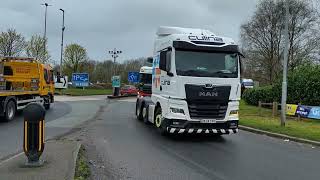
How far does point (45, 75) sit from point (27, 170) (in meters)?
19.1

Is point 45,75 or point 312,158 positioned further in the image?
point 45,75

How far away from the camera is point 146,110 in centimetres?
1853

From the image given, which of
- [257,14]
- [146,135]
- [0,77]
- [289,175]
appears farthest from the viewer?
[257,14]

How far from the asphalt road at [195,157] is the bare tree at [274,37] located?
42.9 metres

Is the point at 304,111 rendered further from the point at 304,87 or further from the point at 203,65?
the point at 203,65

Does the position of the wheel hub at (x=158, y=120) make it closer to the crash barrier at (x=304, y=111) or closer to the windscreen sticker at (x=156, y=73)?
the windscreen sticker at (x=156, y=73)

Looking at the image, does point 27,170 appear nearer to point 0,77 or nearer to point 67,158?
point 67,158

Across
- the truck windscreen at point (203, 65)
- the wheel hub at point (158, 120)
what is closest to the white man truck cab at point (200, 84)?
the truck windscreen at point (203, 65)

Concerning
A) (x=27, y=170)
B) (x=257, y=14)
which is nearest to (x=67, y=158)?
(x=27, y=170)

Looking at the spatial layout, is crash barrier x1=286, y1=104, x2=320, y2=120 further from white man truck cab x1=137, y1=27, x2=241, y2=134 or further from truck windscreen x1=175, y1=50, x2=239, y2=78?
truck windscreen x1=175, y1=50, x2=239, y2=78

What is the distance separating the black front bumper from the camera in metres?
13.8

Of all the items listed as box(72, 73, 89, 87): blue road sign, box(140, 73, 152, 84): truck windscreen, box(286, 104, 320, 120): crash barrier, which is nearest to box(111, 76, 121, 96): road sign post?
box(72, 73, 89, 87): blue road sign

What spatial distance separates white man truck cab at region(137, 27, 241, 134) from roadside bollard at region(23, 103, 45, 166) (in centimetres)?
569

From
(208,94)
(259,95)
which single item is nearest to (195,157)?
(208,94)
